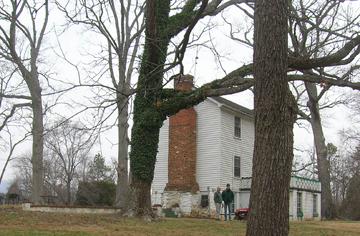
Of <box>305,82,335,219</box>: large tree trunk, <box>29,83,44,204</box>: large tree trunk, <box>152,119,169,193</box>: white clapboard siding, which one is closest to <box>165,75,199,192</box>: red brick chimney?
<box>152,119,169,193</box>: white clapboard siding

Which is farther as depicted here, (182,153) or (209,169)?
(182,153)

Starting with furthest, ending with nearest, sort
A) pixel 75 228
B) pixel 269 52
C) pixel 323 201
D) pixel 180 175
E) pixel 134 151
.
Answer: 1. pixel 323 201
2. pixel 180 175
3. pixel 134 151
4. pixel 75 228
5. pixel 269 52

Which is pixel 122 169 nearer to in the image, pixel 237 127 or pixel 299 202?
pixel 237 127

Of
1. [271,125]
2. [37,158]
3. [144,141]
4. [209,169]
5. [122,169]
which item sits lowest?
[122,169]

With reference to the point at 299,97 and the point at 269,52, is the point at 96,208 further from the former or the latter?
the point at 299,97

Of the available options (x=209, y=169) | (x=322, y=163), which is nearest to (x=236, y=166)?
Result: (x=209, y=169)

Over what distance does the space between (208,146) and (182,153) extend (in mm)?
1678

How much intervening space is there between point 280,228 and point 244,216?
51.8 feet

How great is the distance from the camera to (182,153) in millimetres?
25031

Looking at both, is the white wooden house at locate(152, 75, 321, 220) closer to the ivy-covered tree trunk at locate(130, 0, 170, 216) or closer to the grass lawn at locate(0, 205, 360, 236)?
the ivy-covered tree trunk at locate(130, 0, 170, 216)

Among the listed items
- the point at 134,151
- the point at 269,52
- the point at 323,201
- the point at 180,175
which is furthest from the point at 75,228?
the point at 323,201

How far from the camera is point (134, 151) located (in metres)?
14.8

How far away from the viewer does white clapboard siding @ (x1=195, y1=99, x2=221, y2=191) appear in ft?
80.8

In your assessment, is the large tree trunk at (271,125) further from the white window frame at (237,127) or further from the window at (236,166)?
the white window frame at (237,127)
